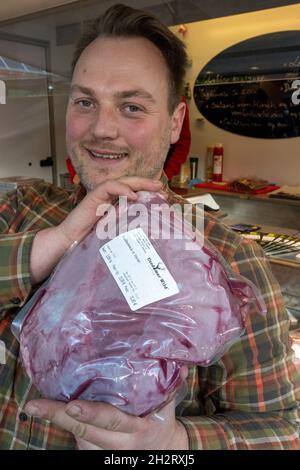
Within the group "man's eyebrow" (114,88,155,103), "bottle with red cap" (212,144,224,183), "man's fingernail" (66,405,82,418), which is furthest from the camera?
"bottle with red cap" (212,144,224,183)

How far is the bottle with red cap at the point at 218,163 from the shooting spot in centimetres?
318

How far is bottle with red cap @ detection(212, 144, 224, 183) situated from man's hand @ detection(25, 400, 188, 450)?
9.27ft

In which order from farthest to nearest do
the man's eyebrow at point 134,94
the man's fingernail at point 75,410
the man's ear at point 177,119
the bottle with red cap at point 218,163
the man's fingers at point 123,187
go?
the bottle with red cap at point 218,163 → the man's ear at point 177,119 → the man's eyebrow at point 134,94 → the man's fingers at point 123,187 → the man's fingernail at point 75,410

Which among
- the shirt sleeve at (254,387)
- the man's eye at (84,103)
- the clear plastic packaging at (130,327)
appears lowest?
the shirt sleeve at (254,387)

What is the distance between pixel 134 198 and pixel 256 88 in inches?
107

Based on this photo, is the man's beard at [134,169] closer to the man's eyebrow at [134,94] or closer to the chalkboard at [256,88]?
the man's eyebrow at [134,94]

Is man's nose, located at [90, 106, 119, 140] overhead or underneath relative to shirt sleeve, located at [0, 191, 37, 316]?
overhead

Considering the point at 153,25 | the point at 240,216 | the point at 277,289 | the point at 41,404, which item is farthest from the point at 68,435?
the point at 240,216

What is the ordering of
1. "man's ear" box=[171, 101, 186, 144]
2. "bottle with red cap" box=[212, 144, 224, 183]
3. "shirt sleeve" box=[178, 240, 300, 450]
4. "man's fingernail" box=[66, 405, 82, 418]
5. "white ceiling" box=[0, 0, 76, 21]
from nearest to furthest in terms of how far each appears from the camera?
"man's fingernail" box=[66, 405, 82, 418] → "shirt sleeve" box=[178, 240, 300, 450] → "man's ear" box=[171, 101, 186, 144] → "white ceiling" box=[0, 0, 76, 21] → "bottle with red cap" box=[212, 144, 224, 183]

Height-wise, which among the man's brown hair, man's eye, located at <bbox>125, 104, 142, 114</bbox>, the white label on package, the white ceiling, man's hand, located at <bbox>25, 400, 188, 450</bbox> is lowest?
man's hand, located at <bbox>25, 400, 188, 450</bbox>

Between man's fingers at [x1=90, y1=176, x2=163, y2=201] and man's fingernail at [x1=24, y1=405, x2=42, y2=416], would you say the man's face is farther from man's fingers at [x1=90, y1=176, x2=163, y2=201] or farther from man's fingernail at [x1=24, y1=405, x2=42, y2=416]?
man's fingernail at [x1=24, y1=405, x2=42, y2=416]

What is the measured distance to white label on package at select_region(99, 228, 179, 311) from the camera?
0.44 meters

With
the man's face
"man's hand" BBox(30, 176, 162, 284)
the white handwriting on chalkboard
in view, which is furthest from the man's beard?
the white handwriting on chalkboard

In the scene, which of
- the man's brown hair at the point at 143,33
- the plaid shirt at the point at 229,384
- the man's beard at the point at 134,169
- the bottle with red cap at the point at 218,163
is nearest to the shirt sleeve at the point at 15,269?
the plaid shirt at the point at 229,384
